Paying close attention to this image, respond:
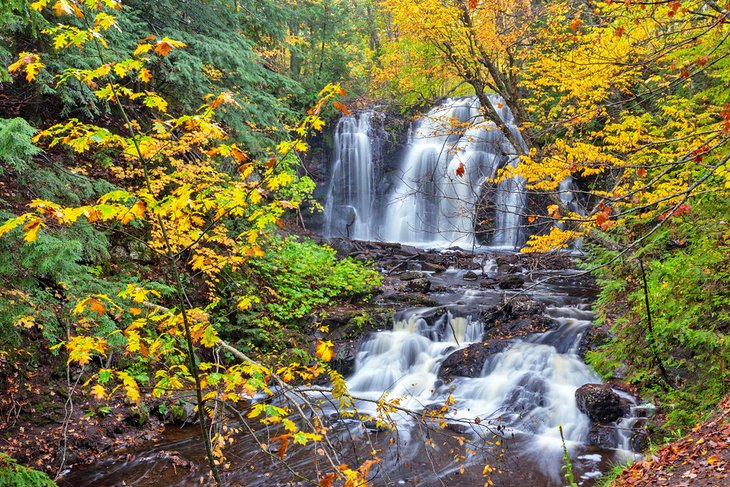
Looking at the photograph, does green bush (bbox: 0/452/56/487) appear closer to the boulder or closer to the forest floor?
the forest floor

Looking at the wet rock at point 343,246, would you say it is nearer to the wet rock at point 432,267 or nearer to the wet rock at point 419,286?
the wet rock at point 432,267

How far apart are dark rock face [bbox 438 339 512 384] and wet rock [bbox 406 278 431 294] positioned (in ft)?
10.7

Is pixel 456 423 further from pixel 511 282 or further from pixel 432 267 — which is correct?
pixel 432 267

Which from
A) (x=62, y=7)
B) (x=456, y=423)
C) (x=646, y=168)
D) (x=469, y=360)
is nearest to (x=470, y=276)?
(x=469, y=360)

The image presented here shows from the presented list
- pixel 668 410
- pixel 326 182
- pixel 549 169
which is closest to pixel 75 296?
pixel 549 169

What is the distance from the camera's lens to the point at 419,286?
1234 centimetres

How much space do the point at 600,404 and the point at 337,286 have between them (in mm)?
6210

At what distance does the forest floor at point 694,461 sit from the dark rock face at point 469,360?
3.77 meters

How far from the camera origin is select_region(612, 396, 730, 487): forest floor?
142 inches

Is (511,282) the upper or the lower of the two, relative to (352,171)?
lower

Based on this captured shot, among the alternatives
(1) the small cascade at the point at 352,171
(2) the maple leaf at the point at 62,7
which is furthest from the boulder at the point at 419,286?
(2) the maple leaf at the point at 62,7

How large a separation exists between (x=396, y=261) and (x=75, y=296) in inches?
441

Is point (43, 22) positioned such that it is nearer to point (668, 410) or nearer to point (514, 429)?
point (514, 429)

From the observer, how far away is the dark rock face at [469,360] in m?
8.60
